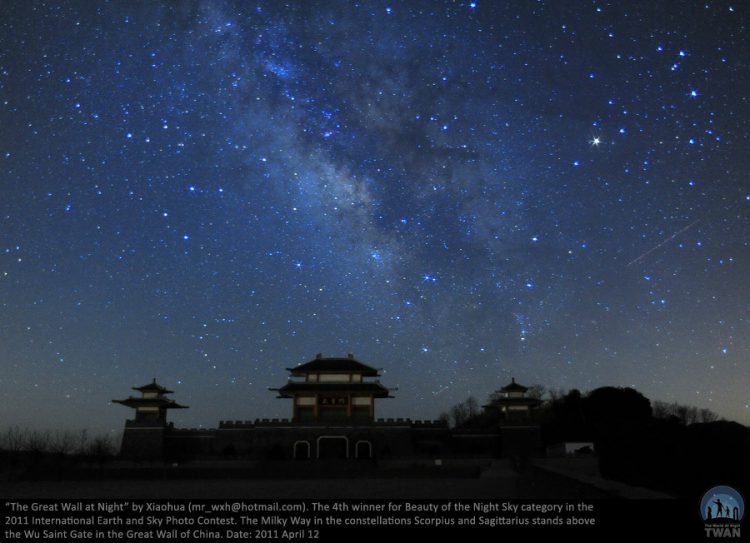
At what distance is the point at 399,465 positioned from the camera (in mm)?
34406

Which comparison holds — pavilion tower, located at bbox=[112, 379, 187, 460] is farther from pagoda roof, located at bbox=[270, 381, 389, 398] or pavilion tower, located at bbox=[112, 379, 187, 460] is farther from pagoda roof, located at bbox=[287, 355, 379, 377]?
pagoda roof, located at bbox=[287, 355, 379, 377]

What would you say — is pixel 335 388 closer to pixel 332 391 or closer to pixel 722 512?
pixel 332 391

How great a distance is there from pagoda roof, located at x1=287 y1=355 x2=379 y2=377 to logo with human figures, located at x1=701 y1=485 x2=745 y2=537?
36.8 metres

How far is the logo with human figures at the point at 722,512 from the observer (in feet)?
25.0

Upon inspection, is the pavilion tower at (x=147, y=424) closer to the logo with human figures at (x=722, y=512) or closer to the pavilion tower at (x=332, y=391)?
the pavilion tower at (x=332, y=391)

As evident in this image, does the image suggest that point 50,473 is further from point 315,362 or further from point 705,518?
point 705,518

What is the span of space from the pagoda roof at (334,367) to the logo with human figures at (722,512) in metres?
36.8

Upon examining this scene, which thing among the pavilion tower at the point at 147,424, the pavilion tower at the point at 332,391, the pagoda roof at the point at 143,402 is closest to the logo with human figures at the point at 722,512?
the pavilion tower at the point at 332,391

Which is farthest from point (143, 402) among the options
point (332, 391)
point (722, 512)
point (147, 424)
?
point (722, 512)

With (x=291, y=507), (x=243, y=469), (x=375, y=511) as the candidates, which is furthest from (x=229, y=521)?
(x=243, y=469)

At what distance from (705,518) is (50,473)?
3260 centimetres

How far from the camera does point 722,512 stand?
7.70 meters

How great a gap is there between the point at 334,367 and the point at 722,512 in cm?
3749

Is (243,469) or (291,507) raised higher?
(291,507)
